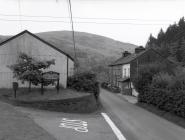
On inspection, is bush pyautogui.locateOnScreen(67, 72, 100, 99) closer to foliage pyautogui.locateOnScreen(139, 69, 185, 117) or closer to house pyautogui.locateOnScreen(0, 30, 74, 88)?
house pyautogui.locateOnScreen(0, 30, 74, 88)

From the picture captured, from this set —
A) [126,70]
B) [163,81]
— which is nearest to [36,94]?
[163,81]

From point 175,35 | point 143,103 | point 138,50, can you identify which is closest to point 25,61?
point 143,103

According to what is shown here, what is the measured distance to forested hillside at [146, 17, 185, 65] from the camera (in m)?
77.1

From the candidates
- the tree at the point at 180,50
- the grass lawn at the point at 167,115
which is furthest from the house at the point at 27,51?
the tree at the point at 180,50

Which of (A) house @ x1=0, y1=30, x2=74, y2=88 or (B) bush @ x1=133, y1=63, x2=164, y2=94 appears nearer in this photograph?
(A) house @ x1=0, y1=30, x2=74, y2=88

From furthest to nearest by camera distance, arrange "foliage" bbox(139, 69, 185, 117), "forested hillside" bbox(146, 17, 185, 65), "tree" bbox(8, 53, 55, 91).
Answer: "forested hillside" bbox(146, 17, 185, 65)
"tree" bbox(8, 53, 55, 91)
"foliage" bbox(139, 69, 185, 117)

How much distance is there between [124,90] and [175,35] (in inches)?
1802

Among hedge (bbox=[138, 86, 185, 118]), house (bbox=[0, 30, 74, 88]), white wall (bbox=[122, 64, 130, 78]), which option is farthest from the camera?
white wall (bbox=[122, 64, 130, 78])

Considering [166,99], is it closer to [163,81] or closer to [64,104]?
[163,81]

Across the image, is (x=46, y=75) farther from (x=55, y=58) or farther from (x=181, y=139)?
(x=181, y=139)

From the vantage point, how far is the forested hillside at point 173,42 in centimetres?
7712

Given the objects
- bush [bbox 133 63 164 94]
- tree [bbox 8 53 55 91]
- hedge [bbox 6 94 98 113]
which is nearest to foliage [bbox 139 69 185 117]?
bush [bbox 133 63 164 94]

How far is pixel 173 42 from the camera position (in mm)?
90000

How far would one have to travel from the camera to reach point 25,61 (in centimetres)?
2689
